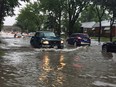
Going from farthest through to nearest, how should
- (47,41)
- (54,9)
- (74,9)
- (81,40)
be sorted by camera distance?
(54,9)
(74,9)
(81,40)
(47,41)

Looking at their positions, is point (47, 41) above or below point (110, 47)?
above

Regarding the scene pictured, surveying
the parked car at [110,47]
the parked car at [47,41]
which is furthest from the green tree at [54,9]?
the parked car at [110,47]

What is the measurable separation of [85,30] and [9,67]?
301 feet

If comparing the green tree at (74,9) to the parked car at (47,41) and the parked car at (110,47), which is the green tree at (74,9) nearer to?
the parked car at (47,41)

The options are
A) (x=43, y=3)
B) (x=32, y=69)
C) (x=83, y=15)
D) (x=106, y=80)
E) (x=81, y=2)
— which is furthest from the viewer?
(x=83, y=15)

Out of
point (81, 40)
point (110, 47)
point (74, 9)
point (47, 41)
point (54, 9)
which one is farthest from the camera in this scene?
point (54, 9)

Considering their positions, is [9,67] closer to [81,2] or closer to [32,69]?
[32,69]

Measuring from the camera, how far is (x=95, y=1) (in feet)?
156

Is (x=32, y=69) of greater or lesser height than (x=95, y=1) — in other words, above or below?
below

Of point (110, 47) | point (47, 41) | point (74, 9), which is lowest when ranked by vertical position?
point (110, 47)

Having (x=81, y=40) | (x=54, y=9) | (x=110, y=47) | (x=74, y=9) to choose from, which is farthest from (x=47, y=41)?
(x=54, y=9)

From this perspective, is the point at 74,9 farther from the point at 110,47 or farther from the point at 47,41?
the point at 110,47

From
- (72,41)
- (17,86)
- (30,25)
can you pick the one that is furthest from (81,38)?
(30,25)

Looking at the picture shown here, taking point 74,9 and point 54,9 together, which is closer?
point 74,9
